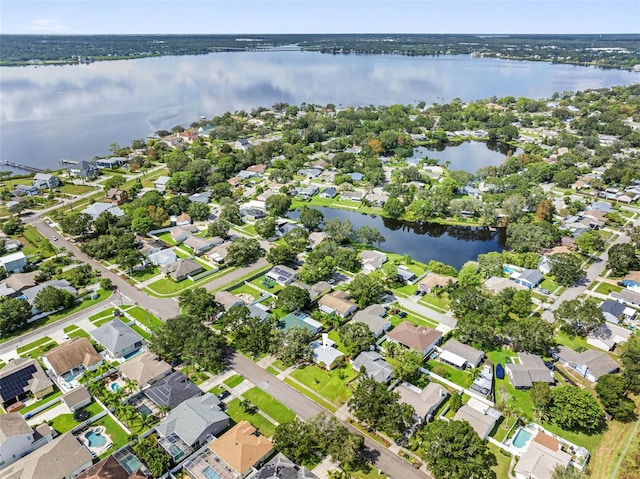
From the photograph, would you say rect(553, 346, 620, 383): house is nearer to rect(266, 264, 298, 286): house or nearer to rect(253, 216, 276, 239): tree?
rect(266, 264, 298, 286): house

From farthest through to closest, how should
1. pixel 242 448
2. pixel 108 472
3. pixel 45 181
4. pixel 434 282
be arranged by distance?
pixel 45 181
pixel 434 282
pixel 242 448
pixel 108 472

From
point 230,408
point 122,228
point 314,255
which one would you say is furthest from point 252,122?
point 230,408

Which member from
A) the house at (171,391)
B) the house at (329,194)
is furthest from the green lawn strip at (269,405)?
the house at (329,194)

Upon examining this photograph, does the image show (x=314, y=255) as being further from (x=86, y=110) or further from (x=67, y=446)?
(x=86, y=110)

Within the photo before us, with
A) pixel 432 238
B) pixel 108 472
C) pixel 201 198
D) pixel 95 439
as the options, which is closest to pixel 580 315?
pixel 432 238

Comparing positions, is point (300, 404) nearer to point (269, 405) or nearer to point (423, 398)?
point (269, 405)

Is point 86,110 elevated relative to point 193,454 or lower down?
elevated
